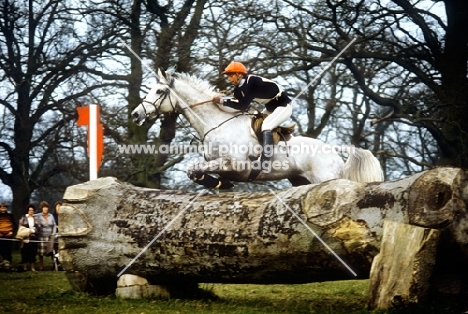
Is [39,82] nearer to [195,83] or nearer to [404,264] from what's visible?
[195,83]

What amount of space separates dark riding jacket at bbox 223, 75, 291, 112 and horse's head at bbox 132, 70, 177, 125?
0.81 m

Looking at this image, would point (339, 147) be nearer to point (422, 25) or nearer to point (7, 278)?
point (7, 278)

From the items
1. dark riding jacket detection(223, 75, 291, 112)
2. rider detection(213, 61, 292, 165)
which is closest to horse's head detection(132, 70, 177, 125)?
dark riding jacket detection(223, 75, 291, 112)

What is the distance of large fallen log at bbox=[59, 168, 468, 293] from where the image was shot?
18.9 ft

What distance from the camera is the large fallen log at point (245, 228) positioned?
576cm

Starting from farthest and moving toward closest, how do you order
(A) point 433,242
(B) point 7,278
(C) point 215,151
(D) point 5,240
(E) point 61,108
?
(E) point 61,108, (D) point 5,240, (B) point 7,278, (C) point 215,151, (A) point 433,242

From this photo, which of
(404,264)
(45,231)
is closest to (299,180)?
(404,264)

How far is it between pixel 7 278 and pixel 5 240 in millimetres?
2650

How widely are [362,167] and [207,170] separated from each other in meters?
1.98

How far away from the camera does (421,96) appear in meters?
18.6

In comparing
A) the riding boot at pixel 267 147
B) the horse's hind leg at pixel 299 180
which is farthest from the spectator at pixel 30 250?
the riding boot at pixel 267 147

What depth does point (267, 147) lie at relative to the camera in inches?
366

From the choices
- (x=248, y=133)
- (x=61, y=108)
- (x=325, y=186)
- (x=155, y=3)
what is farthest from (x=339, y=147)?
(x=61, y=108)

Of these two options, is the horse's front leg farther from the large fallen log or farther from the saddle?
the large fallen log
